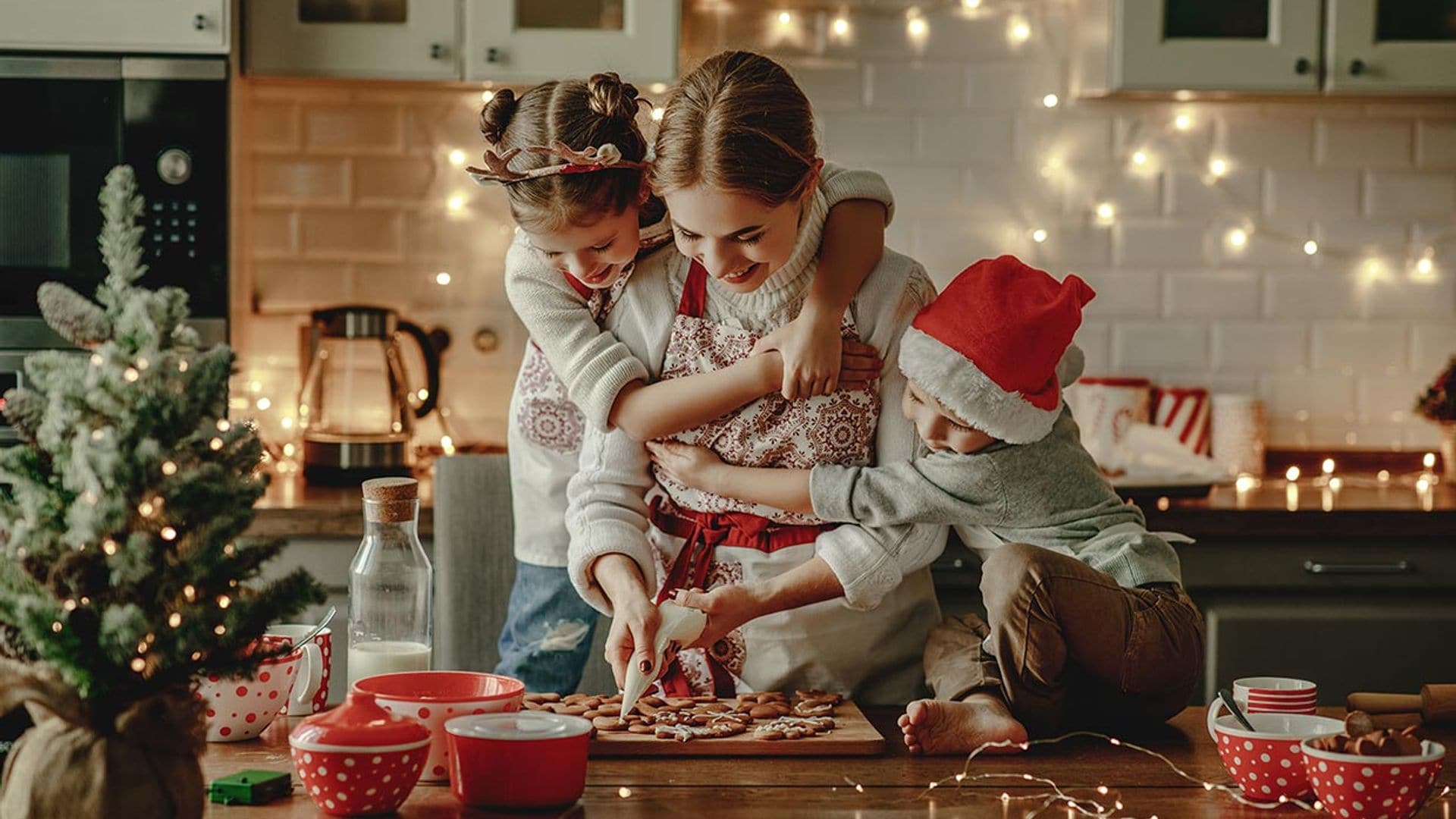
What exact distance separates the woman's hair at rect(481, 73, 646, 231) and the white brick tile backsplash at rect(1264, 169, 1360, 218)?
2.04 metres

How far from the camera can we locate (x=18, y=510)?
1078 millimetres

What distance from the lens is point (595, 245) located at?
5.86 feet

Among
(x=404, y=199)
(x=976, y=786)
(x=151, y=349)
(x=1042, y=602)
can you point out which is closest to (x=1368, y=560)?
(x=1042, y=602)

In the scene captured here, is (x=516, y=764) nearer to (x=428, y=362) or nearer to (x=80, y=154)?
(x=428, y=362)

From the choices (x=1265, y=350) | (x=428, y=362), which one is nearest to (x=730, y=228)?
(x=428, y=362)

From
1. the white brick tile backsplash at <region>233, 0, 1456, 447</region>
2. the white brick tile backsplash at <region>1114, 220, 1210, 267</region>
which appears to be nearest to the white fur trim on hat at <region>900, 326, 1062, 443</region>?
the white brick tile backsplash at <region>233, 0, 1456, 447</region>

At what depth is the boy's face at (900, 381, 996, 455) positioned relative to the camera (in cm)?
173

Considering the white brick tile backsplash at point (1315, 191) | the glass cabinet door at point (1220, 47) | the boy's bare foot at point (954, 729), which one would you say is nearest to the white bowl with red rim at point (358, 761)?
the boy's bare foot at point (954, 729)

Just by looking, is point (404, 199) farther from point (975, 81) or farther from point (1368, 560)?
point (1368, 560)

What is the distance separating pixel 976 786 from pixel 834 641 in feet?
1.77

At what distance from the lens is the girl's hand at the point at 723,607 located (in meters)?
1.74

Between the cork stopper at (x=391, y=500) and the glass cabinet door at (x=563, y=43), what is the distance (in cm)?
166

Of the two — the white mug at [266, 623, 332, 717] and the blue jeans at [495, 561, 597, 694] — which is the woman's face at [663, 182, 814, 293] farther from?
the blue jeans at [495, 561, 597, 694]

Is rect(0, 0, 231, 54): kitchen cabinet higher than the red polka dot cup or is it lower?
higher
